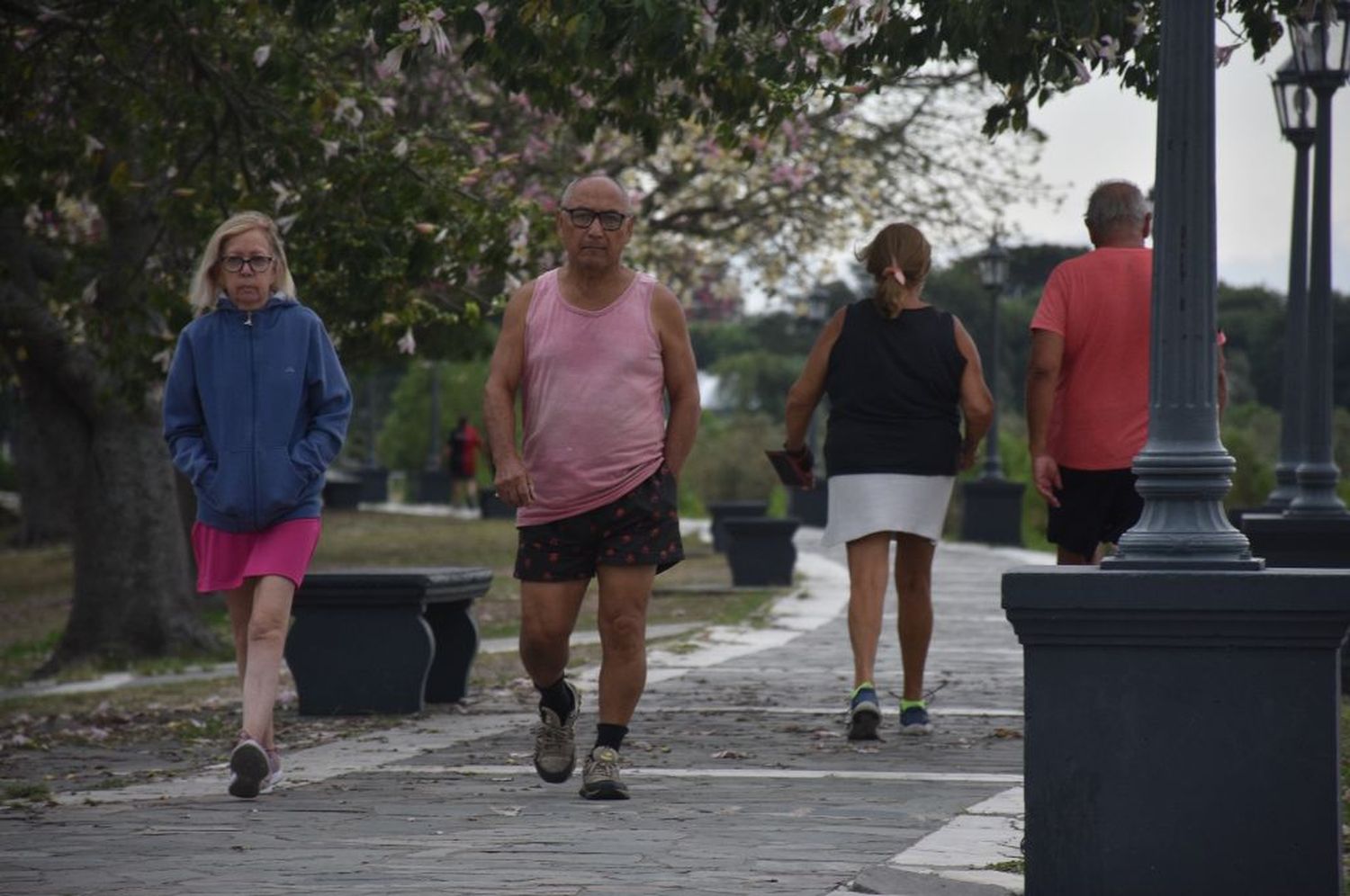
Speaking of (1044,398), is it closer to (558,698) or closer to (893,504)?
(893,504)

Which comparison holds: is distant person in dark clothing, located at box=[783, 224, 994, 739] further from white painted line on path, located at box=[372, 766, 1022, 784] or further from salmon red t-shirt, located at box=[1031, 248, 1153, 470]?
white painted line on path, located at box=[372, 766, 1022, 784]

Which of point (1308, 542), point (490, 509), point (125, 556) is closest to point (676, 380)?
point (1308, 542)

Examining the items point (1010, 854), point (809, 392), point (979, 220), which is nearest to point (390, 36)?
point (809, 392)

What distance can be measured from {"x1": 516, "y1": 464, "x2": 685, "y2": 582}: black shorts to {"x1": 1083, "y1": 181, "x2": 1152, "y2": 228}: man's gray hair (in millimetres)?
2034

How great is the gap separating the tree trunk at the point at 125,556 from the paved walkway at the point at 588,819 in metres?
7.17

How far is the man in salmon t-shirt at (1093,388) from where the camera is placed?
7770 mm

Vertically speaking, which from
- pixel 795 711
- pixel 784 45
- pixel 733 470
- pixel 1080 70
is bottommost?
pixel 795 711

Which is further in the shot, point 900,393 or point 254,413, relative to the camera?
point 900,393

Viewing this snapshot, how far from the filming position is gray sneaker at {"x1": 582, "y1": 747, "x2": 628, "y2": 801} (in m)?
6.70

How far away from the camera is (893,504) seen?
8328 mm

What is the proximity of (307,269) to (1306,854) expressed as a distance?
7758 millimetres

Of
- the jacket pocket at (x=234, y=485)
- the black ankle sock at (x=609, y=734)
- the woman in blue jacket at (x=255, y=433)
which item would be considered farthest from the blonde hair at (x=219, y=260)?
the black ankle sock at (x=609, y=734)

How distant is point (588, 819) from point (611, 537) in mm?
929

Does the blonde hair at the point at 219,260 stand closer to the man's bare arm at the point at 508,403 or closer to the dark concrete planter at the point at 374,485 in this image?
the man's bare arm at the point at 508,403
